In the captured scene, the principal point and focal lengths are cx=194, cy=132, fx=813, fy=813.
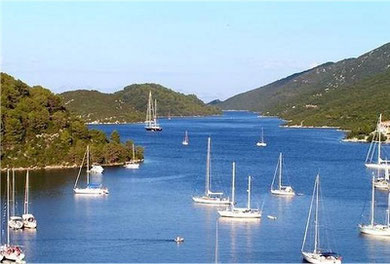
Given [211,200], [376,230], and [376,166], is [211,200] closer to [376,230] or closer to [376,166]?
[376,230]

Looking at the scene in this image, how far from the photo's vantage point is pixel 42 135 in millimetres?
66562

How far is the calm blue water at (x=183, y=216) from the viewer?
32.8m

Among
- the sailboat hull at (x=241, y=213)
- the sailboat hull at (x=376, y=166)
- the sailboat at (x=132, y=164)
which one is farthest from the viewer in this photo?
the sailboat hull at (x=376, y=166)

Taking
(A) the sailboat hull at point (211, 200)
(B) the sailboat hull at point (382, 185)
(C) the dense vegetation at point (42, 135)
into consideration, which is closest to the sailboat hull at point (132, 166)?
(C) the dense vegetation at point (42, 135)

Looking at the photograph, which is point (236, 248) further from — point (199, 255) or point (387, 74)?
point (387, 74)

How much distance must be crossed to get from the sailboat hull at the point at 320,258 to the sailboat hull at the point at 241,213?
848 cm

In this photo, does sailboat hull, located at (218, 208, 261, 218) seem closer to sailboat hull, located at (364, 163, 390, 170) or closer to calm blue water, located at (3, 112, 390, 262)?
calm blue water, located at (3, 112, 390, 262)

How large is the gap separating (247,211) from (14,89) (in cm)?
3375

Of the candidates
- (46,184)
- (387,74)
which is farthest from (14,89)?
(387,74)

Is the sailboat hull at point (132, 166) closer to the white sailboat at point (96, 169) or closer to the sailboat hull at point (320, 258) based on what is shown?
the white sailboat at point (96, 169)

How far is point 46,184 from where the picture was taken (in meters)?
52.8

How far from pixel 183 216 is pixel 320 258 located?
455 inches

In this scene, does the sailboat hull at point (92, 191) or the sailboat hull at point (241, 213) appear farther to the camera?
the sailboat hull at point (92, 191)

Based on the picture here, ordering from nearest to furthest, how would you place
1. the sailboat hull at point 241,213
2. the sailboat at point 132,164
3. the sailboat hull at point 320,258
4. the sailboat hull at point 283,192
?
the sailboat hull at point 320,258
the sailboat hull at point 241,213
the sailboat hull at point 283,192
the sailboat at point 132,164
